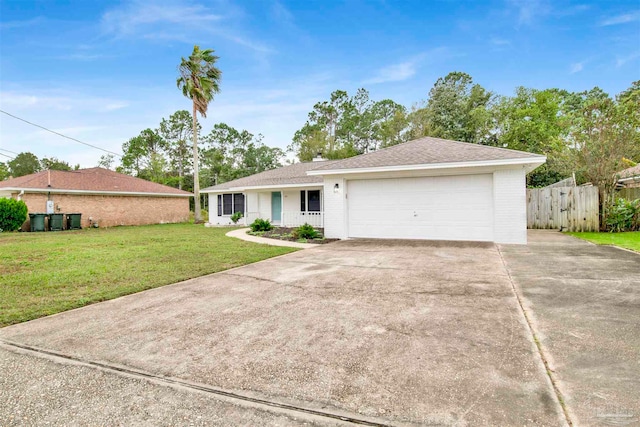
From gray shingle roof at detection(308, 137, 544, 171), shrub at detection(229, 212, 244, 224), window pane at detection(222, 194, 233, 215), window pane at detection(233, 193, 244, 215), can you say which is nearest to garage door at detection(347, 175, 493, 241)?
gray shingle roof at detection(308, 137, 544, 171)

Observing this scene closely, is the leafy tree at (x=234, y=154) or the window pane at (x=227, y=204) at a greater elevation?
the leafy tree at (x=234, y=154)

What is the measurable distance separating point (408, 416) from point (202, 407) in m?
1.35

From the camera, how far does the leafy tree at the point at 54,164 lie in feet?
136

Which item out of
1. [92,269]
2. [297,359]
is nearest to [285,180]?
[92,269]

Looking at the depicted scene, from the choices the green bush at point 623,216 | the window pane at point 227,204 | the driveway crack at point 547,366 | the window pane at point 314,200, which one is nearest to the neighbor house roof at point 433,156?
the window pane at point 314,200

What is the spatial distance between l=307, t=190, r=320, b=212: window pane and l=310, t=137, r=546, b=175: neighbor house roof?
13.3ft

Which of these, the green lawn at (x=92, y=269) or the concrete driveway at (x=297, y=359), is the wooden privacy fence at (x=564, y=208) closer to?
the concrete driveway at (x=297, y=359)

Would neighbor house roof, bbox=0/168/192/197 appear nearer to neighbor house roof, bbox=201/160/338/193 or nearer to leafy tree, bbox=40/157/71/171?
neighbor house roof, bbox=201/160/338/193

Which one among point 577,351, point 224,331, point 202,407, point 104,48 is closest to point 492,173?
point 577,351

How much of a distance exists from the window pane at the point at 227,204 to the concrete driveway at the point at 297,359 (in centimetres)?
1564

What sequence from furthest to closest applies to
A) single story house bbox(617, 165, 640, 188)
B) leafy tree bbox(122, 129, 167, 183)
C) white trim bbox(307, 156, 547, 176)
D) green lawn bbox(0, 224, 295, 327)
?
leafy tree bbox(122, 129, 167, 183), single story house bbox(617, 165, 640, 188), white trim bbox(307, 156, 547, 176), green lawn bbox(0, 224, 295, 327)

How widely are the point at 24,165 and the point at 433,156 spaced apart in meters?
53.6

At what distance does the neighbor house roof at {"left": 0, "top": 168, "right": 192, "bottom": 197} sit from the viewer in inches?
730

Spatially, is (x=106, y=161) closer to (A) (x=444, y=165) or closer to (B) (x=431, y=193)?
(B) (x=431, y=193)
